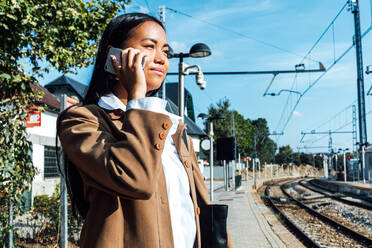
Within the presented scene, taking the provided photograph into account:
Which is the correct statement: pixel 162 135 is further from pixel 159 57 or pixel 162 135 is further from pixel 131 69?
pixel 159 57

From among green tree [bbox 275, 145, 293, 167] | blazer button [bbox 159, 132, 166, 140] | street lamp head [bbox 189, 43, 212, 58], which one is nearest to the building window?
street lamp head [bbox 189, 43, 212, 58]

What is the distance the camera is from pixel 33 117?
4.55 metres

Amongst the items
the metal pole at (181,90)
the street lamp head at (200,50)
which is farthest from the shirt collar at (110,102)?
the street lamp head at (200,50)

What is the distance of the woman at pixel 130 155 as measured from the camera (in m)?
1.25

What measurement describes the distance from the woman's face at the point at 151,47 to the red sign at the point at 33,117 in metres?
3.33

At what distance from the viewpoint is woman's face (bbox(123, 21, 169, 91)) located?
157 centimetres

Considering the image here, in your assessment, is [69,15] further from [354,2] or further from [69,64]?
[354,2]

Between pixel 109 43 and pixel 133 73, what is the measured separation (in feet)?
1.06

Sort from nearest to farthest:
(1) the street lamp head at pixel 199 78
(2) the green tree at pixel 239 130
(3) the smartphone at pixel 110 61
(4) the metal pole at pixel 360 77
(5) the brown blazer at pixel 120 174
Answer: (5) the brown blazer at pixel 120 174 < (3) the smartphone at pixel 110 61 < (1) the street lamp head at pixel 199 78 < (4) the metal pole at pixel 360 77 < (2) the green tree at pixel 239 130

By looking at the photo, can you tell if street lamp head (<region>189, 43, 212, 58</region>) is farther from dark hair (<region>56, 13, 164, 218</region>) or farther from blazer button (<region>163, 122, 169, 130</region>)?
blazer button (<region>163, 122, 169, 130</region>)

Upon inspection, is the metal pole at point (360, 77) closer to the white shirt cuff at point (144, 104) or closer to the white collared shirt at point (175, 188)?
the white collared shirt at point (175, 188)

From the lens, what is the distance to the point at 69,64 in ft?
19.4

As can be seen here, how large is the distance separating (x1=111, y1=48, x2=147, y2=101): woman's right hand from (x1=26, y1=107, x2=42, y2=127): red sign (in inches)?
135

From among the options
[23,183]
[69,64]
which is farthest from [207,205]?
[69,64]
